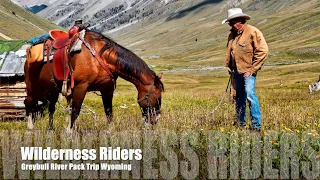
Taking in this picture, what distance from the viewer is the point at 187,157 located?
20.5 feet

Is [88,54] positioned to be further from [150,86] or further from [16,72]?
[16,72]

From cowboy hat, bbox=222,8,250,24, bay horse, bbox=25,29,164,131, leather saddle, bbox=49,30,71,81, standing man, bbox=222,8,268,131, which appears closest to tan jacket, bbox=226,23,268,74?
standing man, bbox=222,8,268,131

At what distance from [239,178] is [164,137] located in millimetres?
1885

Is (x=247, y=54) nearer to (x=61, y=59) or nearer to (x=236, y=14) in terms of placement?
(x=236, y=14)

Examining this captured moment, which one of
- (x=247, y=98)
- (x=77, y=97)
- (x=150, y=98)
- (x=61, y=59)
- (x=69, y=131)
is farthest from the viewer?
(x=61, y=59)

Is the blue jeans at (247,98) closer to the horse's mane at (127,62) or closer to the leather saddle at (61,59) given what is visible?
the horse's mane at (127,62)

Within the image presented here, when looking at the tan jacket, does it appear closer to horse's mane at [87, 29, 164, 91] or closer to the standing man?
the standing man

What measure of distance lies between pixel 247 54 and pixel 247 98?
3.67 ft

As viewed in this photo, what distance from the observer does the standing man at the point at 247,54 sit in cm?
845

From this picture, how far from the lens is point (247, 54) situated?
28.3ft

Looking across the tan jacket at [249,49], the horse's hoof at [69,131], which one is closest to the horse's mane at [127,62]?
the horse's hoof at [69,131]

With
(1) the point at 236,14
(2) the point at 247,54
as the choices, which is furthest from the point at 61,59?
(2) the point at 247,54

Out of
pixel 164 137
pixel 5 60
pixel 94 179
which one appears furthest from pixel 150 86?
pixel 5 60

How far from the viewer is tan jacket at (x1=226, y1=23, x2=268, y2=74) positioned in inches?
332
